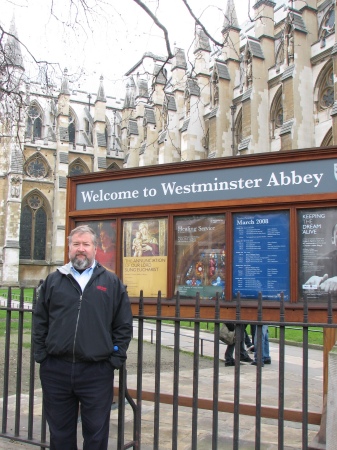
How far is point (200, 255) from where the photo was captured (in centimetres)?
351

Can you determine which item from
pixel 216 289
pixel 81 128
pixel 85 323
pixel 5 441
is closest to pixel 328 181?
pixel 216 289

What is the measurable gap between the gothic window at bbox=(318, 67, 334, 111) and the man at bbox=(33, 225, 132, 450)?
79.1ft

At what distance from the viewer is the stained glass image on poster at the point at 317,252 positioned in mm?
3102

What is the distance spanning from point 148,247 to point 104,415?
1.25m

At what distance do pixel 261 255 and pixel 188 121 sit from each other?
3084 cm

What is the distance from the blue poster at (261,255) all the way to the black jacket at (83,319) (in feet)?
2.69

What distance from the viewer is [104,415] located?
3078 mm

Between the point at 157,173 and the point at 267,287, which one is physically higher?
the point at 157,173

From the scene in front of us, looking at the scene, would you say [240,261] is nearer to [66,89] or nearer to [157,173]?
[157,173]

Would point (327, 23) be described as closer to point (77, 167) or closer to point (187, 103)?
point (187, 103)

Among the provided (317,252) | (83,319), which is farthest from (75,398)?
(317,252)

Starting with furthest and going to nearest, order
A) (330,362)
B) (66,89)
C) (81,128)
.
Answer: (81,128) < (66,89) < (330,362)

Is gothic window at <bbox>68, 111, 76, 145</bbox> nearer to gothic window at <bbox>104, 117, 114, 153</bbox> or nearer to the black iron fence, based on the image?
gothic window at <bbox>104, 117, 114, 153</bbox>

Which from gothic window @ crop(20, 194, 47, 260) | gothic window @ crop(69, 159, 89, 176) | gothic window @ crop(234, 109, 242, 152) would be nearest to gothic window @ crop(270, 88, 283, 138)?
gothic window @ crop(234, 109, 242, 152)
